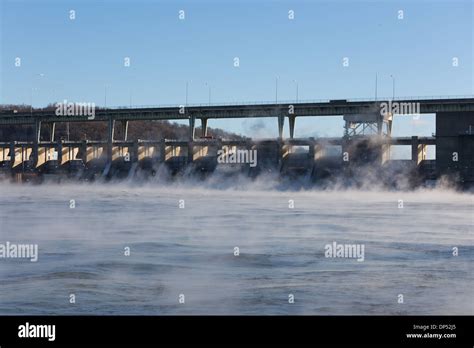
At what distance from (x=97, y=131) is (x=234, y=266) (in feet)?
392

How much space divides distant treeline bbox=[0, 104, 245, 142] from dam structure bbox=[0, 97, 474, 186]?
31.4 meters

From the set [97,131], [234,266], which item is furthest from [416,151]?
[97,131]

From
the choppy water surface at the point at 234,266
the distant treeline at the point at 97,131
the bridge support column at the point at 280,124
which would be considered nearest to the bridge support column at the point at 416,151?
the bridge support column at the point at 280,124

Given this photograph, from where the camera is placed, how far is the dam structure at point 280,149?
2431 inches

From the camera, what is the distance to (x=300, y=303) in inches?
550

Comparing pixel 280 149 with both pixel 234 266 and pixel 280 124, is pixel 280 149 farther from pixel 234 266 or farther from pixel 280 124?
pixel 234 266

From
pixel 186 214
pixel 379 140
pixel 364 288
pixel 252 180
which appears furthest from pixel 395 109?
pixel 364 288

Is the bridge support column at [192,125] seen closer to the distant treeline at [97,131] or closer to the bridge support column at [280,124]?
the bridge support column at [280,124]

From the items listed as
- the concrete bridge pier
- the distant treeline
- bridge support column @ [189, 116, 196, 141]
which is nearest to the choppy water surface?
the concrete bridge pier

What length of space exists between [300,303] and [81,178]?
213ft

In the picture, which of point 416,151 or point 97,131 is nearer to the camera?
point 416,151

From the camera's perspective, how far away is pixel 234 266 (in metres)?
18.5

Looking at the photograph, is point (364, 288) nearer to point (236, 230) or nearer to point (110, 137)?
point (236, 230)

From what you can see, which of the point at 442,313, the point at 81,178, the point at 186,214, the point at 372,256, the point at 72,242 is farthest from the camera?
the point at 81,178
